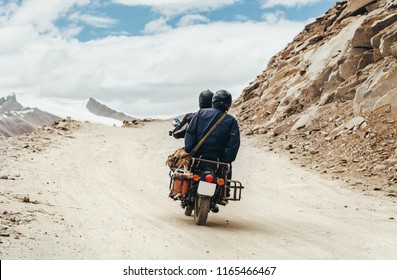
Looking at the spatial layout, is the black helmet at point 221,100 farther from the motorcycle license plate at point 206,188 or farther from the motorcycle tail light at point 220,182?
the motorcycle license plate at point 206,188

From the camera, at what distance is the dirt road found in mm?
7658

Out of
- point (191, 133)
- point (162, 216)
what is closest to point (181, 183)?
point (191, 133)

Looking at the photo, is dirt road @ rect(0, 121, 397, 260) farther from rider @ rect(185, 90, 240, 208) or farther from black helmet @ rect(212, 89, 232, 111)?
black helmet @ rect(212, 89, 232, 111)

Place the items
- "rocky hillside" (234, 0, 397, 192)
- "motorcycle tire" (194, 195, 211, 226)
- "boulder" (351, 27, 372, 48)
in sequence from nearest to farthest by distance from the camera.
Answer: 1. "motorcycle tire" (194, 195, 211, 226)
2. "rocky hillside" (234, 0, 397, 192)
3. "boulder" (351, 27, 372, 48)

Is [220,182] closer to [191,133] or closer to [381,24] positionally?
[191,133]

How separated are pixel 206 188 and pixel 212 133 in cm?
107

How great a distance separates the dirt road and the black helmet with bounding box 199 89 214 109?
2.16 metres

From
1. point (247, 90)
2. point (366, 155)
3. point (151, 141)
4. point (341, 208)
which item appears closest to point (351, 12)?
point (247, 90)

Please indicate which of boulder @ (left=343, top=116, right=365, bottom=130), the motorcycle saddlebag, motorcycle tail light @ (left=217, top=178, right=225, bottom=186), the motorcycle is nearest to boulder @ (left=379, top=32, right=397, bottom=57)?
boulder @ (left=343, top=116, right=365, bottom=130)

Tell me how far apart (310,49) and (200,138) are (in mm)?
27370

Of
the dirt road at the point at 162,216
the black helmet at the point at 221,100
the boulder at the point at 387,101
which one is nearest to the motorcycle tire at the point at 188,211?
the dirt road at the point at 162,216

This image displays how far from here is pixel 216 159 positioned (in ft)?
32.9

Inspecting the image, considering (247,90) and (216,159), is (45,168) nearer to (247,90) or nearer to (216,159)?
(216,159)

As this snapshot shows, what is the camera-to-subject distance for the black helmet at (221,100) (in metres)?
9.99
